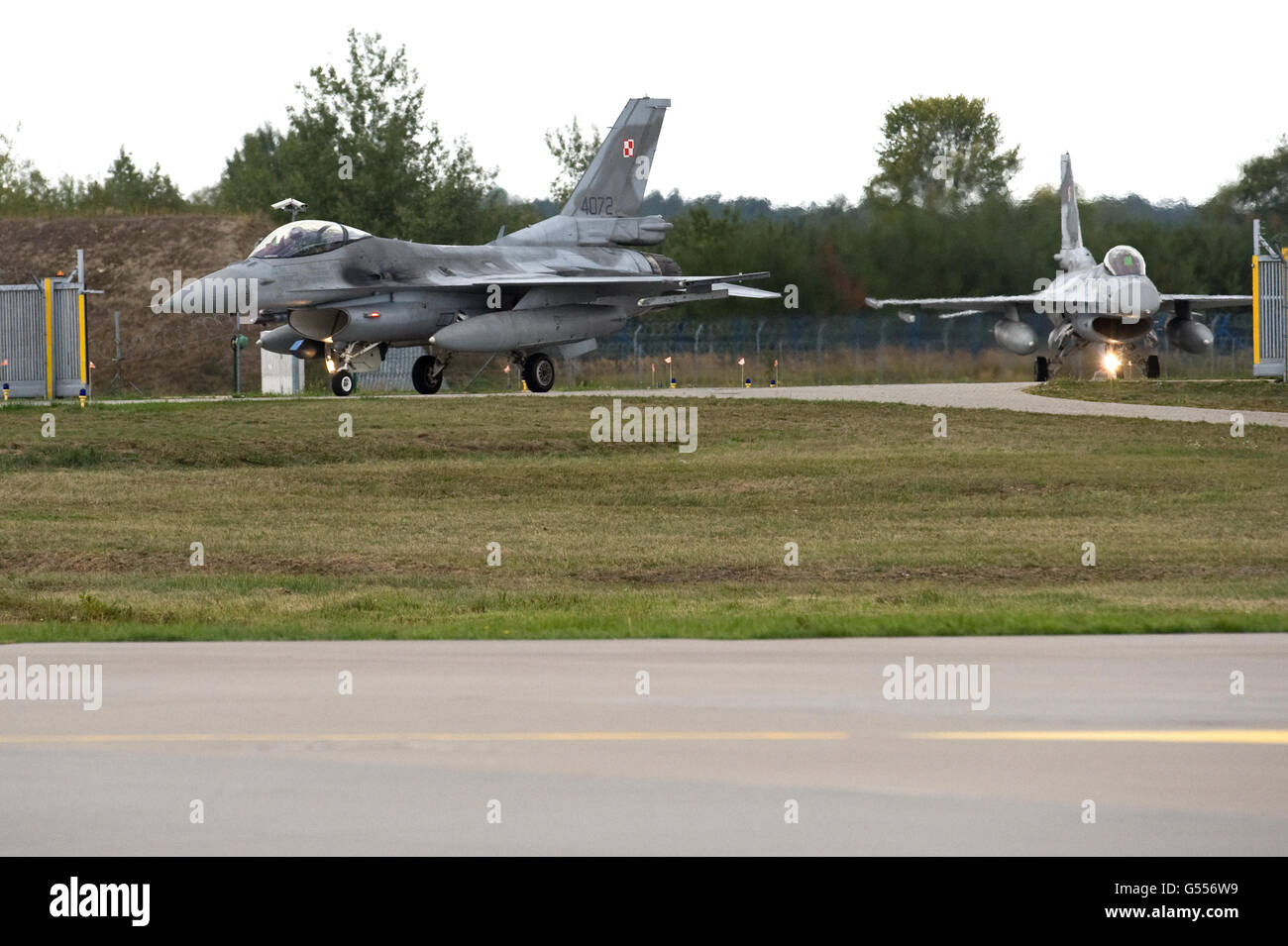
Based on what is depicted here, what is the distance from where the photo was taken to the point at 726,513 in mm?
22328

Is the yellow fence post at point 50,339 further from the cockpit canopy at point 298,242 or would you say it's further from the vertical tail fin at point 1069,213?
→ the vertical tail fin at point 1069,213

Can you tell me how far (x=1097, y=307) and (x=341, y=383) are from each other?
18.4 m

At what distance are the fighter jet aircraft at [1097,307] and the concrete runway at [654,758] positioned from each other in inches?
1322

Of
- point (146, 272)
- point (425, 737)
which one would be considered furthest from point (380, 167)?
point (425, 737)

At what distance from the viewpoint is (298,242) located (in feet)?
110

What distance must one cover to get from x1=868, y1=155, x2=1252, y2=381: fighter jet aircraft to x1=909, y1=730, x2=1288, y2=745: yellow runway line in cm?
3619

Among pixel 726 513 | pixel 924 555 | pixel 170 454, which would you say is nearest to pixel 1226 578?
pixel 924 555

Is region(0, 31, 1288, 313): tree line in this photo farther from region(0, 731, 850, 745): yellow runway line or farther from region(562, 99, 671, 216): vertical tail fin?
region(0, 731, 850, 745): yellow runway line

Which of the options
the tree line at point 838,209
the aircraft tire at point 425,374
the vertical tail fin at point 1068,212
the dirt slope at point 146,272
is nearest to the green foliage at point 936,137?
the tree line at point 838,209

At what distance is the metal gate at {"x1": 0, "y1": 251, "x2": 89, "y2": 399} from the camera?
3488 cm

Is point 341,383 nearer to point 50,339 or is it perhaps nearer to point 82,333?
point 82,333

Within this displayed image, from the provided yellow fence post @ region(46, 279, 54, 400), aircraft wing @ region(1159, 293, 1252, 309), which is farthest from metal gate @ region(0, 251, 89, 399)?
aircraft wing @ region(1159, 293, 1252, 309)
